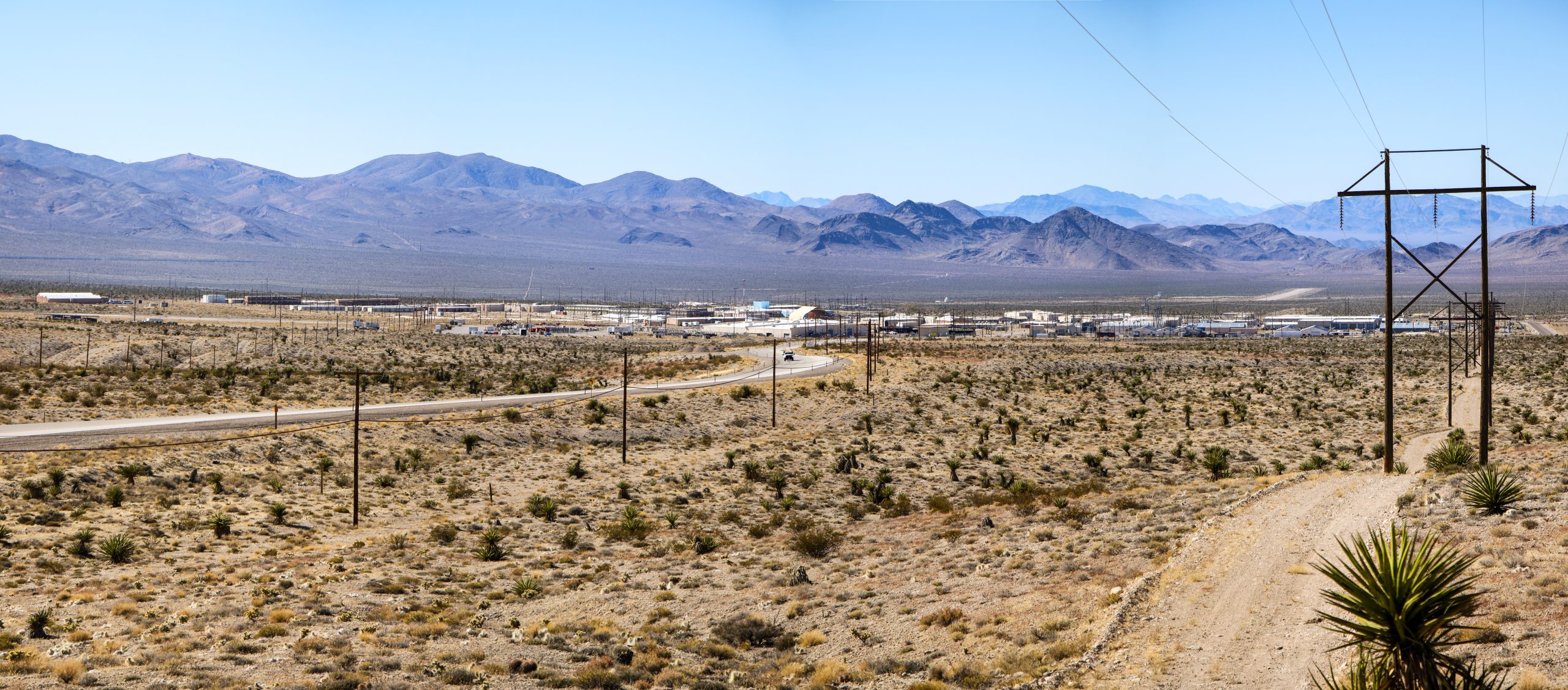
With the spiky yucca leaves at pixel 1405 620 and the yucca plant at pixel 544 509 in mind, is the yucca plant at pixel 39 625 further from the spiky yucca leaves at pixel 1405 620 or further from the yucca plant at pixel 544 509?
the spiky yucca leaves at pixel 1405 620

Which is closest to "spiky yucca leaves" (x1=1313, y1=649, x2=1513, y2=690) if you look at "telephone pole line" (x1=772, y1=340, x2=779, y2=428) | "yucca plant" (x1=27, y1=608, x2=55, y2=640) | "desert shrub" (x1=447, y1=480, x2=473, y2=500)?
"yucca plant" (x1=27, y1=608, x2=55, y2=640)

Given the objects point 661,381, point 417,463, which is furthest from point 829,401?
point 417,463

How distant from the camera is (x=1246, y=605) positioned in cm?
1501

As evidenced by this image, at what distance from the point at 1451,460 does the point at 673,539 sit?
66.0ft

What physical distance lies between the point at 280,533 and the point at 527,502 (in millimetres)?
7579

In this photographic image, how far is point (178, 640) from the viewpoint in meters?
16.5

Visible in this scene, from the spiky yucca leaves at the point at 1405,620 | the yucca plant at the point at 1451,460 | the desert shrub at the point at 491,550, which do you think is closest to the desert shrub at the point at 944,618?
the spiky yucca leaves at the point at 1405,620

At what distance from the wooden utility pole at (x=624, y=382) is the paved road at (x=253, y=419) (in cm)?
214

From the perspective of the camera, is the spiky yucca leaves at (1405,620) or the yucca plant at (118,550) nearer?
the spiky yucca leaves at (1405,620)

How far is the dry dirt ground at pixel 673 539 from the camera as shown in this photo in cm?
1544

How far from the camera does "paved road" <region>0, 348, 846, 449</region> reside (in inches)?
1425

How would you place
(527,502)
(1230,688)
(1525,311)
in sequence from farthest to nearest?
(1525,311), (527,502), (1230,688)

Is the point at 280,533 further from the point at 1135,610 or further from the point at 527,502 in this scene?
the point at 1135,610

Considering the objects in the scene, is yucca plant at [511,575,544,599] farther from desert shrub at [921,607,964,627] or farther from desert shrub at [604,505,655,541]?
desert shrub at [921,607,964,627]
